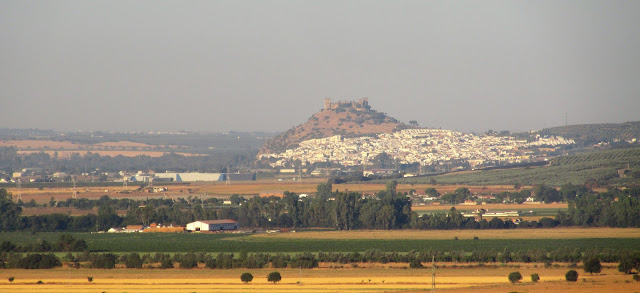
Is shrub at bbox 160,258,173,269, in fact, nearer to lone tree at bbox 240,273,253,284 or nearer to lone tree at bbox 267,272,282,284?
lone tree at bbox 240,273,253,284

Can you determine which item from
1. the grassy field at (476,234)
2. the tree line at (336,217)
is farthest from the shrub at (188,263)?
the tree line at (336,217)

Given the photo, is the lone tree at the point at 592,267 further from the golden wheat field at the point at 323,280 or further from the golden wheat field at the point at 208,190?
the golden wheat field at the point at 208,190

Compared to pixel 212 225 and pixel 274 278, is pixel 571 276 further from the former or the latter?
pixel 212 225

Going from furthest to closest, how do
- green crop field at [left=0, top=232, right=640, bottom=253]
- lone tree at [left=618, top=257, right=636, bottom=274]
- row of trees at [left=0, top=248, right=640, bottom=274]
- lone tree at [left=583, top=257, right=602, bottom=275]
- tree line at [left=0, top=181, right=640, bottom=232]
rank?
tree line at [left=0, top=181, right=640, bottom=232] < green crop field at [left=0, top=232, right=640, bottom=253] < row of trees at [left=0, top=248, right=640, bottom=274] < lone tree at [left=583, top=257, right=602, bottom=275] < lone tree at [left=618, top=257, right=636, bottom=274]

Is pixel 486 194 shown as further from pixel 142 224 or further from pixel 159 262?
pixel 159 262

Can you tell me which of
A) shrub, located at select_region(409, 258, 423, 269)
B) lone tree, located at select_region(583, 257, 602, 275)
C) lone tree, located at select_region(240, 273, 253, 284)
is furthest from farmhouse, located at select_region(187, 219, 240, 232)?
lone tree, located at select_region(583, 257, 602, 275)

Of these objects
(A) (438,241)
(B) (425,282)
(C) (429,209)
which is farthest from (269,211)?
(B) (425,282)

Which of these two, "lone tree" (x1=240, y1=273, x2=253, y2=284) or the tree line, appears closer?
"lone tree" (x1=240, y1=273, x2=253, y2=284)

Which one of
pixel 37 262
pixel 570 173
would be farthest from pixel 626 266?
pixel 570 173
